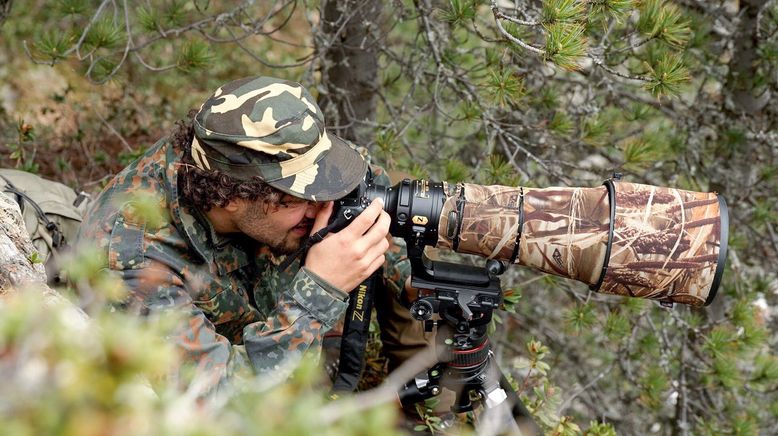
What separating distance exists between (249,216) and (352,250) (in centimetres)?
34

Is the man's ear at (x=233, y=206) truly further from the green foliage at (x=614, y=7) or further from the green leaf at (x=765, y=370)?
the green leaf at (x=765, y=370)

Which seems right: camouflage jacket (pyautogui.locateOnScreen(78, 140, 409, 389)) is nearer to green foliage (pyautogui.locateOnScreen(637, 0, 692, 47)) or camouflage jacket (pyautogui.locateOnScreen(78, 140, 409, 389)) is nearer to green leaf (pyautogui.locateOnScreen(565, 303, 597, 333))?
green leaf (pyautogui.locateOnScreen(565, 303, 597, 333))

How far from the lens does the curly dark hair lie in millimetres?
1943

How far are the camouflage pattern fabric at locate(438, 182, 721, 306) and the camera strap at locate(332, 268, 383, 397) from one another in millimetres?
395

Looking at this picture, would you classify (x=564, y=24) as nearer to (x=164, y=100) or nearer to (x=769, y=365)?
(x=769, y=365)

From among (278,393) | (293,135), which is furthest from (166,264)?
(278,393)

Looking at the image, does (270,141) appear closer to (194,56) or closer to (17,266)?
(17,266)

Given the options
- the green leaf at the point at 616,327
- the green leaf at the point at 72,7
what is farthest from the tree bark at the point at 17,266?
the green leaf at the point at 616,327

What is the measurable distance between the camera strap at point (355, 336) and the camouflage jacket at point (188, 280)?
23 cm

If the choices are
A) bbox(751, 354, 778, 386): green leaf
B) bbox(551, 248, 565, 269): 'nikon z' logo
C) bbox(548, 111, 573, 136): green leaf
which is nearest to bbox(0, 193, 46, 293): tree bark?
bbox(551, 248, 565, 269): 'nikon z' logo

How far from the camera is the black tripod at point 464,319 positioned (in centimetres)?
200

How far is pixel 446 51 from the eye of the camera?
2838 mm

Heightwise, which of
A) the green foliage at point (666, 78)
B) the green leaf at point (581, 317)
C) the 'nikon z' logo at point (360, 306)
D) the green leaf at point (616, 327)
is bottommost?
the green leaf at point (616, 327)

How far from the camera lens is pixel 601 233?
1863 mm
